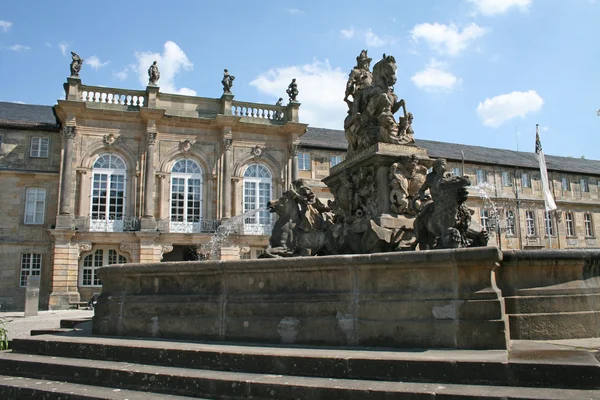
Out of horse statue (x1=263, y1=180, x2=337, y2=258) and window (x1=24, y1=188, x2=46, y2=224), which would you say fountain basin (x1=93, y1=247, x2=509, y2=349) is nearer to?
horse statue (x1=263, y1=180, x2=337, y2=258)

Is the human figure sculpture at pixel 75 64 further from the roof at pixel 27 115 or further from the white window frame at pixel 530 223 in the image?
the white window frame at pixel 530 223

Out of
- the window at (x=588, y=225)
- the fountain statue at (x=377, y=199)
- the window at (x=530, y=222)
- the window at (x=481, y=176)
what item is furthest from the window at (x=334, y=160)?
the fountain statue at (x=377, y=199)

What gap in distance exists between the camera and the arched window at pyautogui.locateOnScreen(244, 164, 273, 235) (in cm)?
3372

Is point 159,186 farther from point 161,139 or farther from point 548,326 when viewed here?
point 548,326

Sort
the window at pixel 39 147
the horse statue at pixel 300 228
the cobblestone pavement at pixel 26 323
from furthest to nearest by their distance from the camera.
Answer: the window at pixel 39 147 → the cobblestone pavement at pixel 26 323 → the horse statue at pixel 300 228

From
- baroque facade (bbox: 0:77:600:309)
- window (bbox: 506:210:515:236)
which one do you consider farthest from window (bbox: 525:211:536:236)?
baroque facade (bbox: 0:77:600:309)

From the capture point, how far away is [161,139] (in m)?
33.2

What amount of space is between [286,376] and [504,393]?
1876mm

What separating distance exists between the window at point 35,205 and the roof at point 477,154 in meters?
18.0

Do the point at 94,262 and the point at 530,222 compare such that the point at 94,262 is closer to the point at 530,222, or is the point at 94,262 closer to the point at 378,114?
the point at 378,114

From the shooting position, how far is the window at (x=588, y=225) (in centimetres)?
4859

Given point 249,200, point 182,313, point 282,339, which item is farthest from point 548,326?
point 249,200

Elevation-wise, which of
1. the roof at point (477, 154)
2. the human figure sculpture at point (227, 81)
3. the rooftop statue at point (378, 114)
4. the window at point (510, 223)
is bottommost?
the rooftop statue at point (378, 114)

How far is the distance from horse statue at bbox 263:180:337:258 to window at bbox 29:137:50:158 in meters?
28.7
